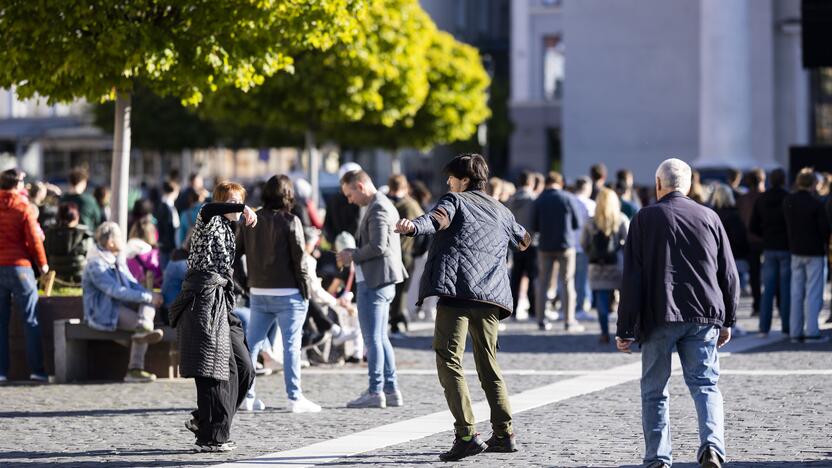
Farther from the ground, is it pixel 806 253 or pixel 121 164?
pixel 121 164

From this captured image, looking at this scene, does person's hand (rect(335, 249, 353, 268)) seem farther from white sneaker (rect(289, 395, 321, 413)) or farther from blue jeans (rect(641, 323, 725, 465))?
blue jeans (rect(641, 323, 725, 465))

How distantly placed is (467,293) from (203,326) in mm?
1679

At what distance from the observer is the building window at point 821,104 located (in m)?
42.1

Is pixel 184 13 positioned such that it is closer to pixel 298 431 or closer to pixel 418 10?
pixel 298 431

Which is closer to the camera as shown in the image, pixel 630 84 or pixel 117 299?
pixel 117 299

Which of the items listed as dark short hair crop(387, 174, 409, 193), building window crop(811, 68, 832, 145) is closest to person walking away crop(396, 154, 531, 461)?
dark short hair crop(387, 174, 409, 193)

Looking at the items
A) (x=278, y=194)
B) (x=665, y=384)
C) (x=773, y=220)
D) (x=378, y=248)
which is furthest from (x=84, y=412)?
(x=773, y=220)

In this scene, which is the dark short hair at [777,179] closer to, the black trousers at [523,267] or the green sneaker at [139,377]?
the black trousers at [523,267]

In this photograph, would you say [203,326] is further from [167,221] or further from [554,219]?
[167,221]

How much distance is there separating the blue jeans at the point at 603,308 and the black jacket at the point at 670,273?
26.6 feet

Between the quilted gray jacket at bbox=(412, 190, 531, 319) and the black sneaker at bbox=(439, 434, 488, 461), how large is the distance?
0.80m

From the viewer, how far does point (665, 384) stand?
824 centimetres

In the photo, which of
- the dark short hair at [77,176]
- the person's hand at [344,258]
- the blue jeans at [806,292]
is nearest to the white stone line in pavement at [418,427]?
the person's hand at [344,258]

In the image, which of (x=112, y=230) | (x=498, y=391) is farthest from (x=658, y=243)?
(x=112, y=230)
